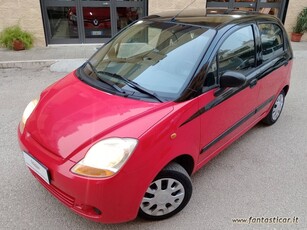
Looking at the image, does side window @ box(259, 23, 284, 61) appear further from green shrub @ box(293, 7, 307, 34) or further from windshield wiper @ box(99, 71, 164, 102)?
green shrub @ box(293, 7, 307, 34)

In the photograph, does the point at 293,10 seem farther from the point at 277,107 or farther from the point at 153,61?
the point at 153,61

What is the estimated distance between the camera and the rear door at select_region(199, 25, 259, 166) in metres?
2.29

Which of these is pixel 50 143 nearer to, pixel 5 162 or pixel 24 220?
pixel 24 220

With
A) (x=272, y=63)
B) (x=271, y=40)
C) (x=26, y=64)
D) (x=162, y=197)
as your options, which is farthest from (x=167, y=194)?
(x=26, y=64)

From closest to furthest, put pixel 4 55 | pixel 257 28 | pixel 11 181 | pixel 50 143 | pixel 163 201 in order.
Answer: pixel 50 143 < pixel 163 201 < pixel 11 181 < pixel 257 28 < pixel 4 55

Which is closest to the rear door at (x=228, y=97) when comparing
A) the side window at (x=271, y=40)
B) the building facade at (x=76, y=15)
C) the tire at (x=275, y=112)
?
the side window at (x=271, y=40)

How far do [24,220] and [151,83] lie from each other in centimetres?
156

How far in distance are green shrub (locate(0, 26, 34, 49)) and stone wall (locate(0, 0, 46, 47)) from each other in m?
0.18

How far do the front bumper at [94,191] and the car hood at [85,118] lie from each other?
91 millimetres

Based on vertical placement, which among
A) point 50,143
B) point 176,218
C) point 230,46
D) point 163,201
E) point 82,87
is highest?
point 230,46

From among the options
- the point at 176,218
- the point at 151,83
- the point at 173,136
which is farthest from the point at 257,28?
Answer: the point at 176,218

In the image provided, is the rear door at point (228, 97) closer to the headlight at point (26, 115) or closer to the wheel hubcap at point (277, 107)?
the wheel hubcap at point (277, 107)

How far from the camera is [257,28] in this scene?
2.86 meters

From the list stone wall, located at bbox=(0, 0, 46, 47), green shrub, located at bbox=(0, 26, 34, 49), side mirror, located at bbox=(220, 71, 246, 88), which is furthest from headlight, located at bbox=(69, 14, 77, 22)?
side mirror, located at bbox=(220, 71, 246, 88)
